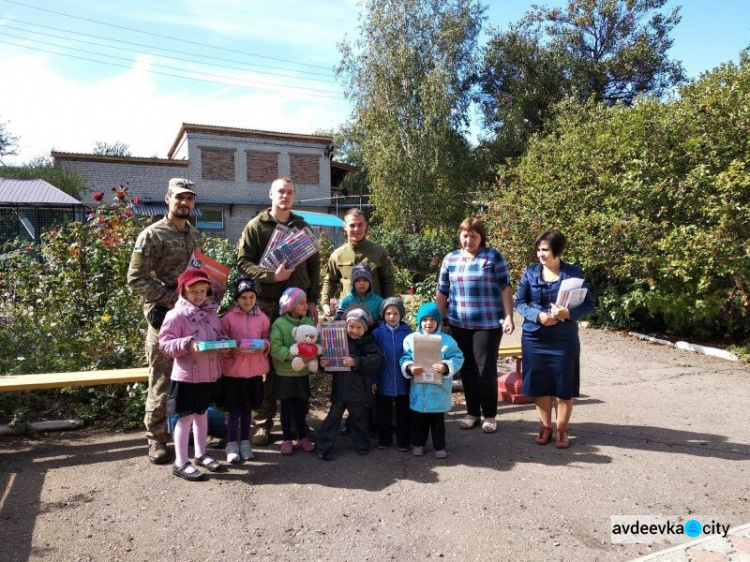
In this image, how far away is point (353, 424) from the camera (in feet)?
14.7

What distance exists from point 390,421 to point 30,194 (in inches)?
677

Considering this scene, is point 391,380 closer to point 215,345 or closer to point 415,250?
point 215,345

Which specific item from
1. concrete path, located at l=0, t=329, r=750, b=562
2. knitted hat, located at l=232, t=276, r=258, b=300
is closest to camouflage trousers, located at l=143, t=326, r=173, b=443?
concrete path, located at l=0, t=329, r=750, b=562

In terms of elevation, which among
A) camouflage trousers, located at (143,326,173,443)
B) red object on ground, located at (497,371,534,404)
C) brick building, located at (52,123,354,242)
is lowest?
red object on ground, located at (497,371,534,404)

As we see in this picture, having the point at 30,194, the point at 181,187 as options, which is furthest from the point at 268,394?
the point at 30,194

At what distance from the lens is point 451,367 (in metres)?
4.33

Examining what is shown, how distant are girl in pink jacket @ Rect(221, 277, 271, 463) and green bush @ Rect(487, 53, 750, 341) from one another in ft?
21.4

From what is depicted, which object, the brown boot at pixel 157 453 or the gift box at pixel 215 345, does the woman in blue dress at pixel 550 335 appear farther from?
the brown boot at pixel 157 453

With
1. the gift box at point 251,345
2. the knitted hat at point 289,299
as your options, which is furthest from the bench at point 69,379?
the knitted hat at point 289,299

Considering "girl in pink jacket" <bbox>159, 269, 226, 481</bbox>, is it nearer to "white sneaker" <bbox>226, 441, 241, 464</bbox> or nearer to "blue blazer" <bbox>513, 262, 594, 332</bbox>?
"white sneaker" <bbox>226, 441, 241, 464</bbox>

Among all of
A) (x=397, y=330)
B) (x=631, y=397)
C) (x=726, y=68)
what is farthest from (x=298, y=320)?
(x=726, y=68)

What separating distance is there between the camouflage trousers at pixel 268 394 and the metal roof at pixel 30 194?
48.0ft

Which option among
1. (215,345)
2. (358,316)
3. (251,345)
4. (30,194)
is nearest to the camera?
(215,345)

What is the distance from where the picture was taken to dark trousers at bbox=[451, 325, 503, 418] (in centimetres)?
479
